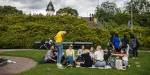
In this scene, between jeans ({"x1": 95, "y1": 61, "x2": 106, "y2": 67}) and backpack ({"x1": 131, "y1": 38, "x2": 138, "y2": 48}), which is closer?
jeans ({"x1": 95, "y1": 61, "x2": 106, "y2": 67})

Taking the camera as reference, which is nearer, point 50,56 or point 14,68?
point 14,68

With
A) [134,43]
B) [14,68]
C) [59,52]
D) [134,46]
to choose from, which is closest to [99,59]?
[59,52]

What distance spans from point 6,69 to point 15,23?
30.4 meters

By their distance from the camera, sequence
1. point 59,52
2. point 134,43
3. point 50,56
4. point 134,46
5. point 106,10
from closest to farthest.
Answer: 1. point 59,52
2. point 50,56
3. point 134,46
4. point 134,43
5. point 106,10

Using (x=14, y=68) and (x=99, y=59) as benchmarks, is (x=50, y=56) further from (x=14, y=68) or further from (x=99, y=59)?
(x=99, y=59)


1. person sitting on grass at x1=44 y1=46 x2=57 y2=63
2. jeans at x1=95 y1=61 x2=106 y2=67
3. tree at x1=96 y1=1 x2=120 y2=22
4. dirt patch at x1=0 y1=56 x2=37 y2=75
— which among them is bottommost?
dirt patch at x1=0 y1=56 x2=37 y2=75

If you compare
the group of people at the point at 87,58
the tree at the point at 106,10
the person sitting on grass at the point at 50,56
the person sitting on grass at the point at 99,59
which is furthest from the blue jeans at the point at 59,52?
the tree at the point at 106,10

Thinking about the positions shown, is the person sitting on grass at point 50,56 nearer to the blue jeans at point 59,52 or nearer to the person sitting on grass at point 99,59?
the blue jeans at point 59,52

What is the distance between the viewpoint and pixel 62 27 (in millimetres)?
47594

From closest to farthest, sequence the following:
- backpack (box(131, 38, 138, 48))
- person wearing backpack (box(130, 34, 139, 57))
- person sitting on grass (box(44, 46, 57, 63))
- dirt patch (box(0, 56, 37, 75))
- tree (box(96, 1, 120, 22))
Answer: dirt patch (box(0, 56, 37, 75)) < person sitting on grass (box(44, 46, 57, 63)) < person wearing backpack (box(130, 34, 139, 57)) < backpack (box(131, 38, 138, 48)) < tree (box(96, 1, 120, 22))

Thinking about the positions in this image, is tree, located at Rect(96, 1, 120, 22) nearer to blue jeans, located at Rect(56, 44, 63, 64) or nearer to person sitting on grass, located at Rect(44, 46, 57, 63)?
person sitting on grass, located at Rect(44, 46, 57, 63)

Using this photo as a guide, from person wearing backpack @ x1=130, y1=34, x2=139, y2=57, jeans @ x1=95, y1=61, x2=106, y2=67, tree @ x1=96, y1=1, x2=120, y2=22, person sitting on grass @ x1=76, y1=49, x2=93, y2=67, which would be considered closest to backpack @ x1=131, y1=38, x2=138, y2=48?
person wearing backpack @ x1=130, y1=34, x2=139, y2=57

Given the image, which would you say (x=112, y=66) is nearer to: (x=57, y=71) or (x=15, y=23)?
(x=57, y=71)

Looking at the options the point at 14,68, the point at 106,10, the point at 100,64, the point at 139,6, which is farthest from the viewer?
the point at 106,10
